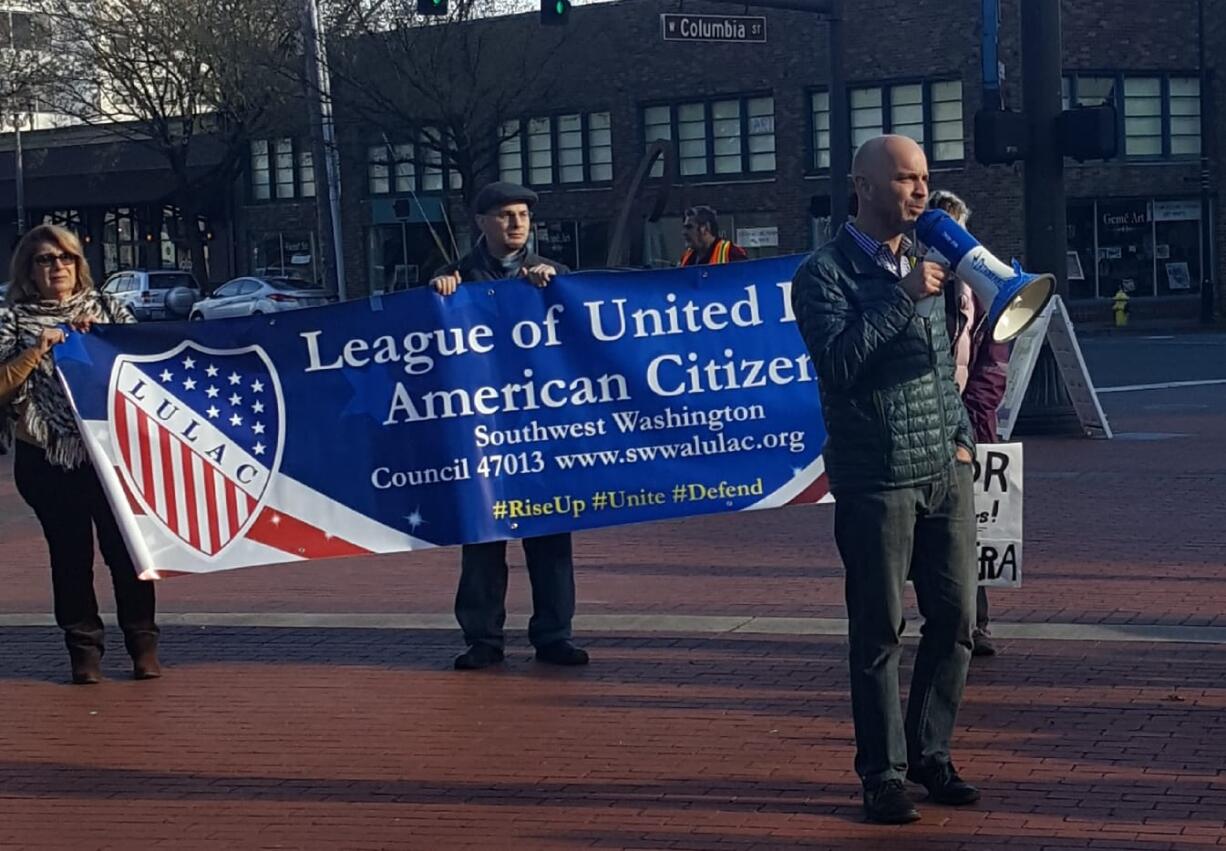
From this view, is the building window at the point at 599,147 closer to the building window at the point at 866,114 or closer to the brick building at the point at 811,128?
the brick building at the point at 811,128

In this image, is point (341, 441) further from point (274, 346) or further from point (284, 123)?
point (284, 123)

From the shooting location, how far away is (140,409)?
7.76m

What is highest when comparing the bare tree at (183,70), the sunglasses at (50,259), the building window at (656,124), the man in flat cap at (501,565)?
the bare tree at (183,70)

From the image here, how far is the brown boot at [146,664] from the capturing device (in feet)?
26.0

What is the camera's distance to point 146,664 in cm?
794

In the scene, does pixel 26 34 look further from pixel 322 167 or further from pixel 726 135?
pixel 322 167

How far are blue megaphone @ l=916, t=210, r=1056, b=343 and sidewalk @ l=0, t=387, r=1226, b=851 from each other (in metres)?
1.41

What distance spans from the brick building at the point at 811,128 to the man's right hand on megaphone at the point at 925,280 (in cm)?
3080

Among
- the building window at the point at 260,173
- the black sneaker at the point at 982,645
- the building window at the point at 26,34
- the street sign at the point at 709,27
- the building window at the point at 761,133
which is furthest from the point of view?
the building window at the point at 260,173

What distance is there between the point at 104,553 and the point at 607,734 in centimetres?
251

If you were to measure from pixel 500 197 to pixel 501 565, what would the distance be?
5.02 ft

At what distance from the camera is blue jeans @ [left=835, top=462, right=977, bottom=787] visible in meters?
5.28

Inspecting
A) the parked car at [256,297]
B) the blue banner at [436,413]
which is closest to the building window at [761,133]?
the parked car at [256,297]

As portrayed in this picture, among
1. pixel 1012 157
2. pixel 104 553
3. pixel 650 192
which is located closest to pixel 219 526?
pixel 104 553
